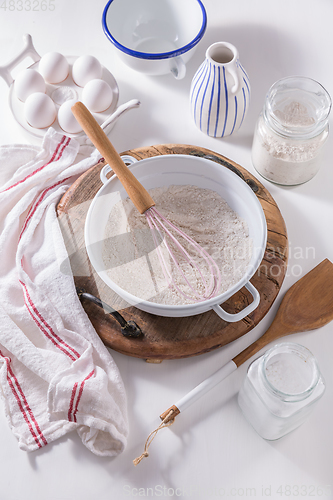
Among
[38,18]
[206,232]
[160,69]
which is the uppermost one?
[38,18]

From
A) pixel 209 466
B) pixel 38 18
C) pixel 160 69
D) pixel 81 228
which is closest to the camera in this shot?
pixel 209 466

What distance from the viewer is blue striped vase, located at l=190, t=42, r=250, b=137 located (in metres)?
0.68

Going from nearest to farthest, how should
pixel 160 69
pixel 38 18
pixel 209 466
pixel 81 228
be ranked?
pixel 209 466 < pixel 81 228 < pixel 160 69 < pixel 38 18

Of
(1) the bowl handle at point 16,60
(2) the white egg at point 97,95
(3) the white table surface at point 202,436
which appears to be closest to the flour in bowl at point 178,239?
(3) the white table surface at point 202,436

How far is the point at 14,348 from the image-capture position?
1.94 feet

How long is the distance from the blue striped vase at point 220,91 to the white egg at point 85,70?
184 mm

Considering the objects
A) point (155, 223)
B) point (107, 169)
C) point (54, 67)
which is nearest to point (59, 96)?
point (54, 67)

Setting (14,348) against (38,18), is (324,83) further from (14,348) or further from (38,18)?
(14,348)

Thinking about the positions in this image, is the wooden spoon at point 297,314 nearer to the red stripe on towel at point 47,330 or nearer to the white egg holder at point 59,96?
the red stripe on towel at point 47,330

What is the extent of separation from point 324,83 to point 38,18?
0.61 meters

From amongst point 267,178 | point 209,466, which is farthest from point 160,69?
point 209,466

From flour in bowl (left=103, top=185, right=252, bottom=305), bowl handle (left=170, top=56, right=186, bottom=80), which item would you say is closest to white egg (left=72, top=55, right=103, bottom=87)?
bowl handle (left=170, top=56, right=186, bottom=80)

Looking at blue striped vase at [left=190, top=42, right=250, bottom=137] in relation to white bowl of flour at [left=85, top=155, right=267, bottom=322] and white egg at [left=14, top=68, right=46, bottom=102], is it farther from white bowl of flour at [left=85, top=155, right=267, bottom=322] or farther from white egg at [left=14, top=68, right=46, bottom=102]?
white egg at [left=14, top=68, right=46, bottom=102]

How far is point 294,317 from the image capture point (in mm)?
624
